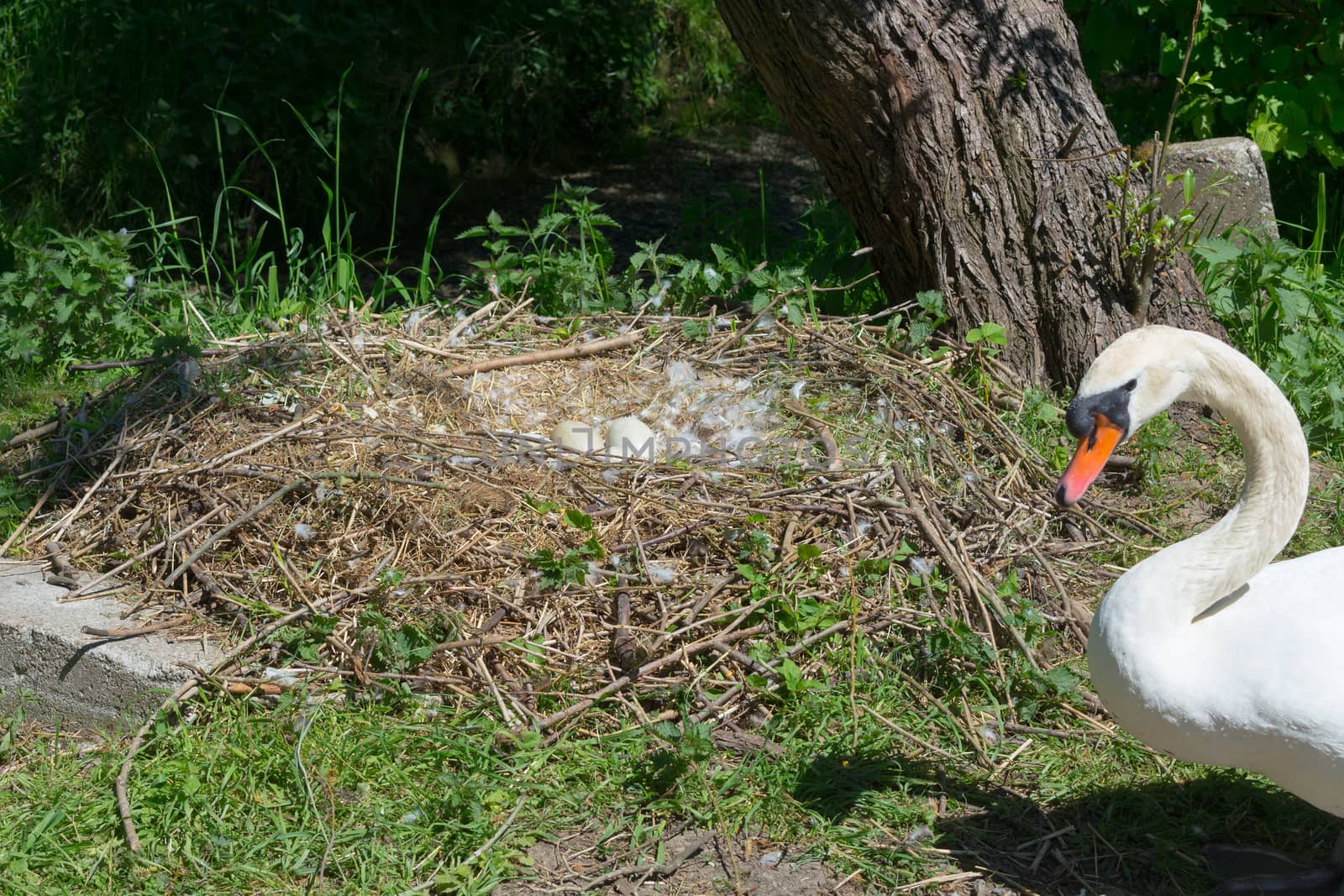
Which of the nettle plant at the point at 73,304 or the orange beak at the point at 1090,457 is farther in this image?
the nettle plant at the point at 73,304

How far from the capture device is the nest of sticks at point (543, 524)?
3.25 metres

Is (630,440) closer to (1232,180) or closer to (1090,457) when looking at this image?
(1090,457)

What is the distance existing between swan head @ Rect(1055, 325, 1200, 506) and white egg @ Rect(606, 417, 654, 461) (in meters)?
1.57

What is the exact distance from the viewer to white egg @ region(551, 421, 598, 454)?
3.92 m

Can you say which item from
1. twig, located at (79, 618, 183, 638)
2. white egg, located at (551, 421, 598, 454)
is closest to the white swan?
white egg, located at (551, 421, 598, 454)

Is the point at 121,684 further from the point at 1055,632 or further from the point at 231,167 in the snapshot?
the point at 231,167

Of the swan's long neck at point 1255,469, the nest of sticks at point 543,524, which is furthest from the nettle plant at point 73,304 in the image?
the swan's long neck at point 1255,469

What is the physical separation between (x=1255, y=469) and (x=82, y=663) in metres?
2.99

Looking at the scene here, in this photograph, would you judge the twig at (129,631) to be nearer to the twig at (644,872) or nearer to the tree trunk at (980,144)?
the twig at (644,872)

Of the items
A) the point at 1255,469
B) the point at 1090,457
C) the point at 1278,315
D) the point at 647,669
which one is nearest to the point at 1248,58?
the point at 1278,315

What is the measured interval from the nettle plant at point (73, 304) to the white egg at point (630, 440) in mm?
2259

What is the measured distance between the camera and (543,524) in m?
3.51

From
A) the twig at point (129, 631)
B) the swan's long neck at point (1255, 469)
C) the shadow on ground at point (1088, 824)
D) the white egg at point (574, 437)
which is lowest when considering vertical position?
the shadow on ground at point (1088, 824)

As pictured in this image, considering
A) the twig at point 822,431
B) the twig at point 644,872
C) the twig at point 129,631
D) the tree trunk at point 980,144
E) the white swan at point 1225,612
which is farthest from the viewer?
the tree trunk at point 980,144
